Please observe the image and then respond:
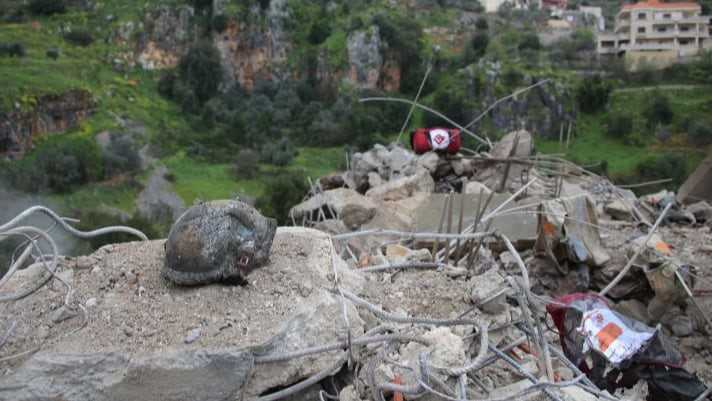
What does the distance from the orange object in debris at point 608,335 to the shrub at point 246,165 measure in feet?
75.5

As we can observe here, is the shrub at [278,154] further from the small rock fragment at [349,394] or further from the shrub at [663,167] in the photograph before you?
the small rock fragment at [349,394]

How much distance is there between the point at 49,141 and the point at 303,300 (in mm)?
25270

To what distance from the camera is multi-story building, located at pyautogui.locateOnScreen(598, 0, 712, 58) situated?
28.3m

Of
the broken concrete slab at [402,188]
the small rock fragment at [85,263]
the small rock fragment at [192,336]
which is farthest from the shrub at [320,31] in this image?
the small rock fragment at [192,336]

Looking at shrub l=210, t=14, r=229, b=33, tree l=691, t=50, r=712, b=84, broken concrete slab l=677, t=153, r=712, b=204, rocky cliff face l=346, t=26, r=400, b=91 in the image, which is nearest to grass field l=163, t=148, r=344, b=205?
rocky cliff face l=346, t=26, r=400, b=91

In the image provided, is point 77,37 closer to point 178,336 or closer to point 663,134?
point 663,134

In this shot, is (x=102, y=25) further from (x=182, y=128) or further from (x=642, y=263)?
(x=642, y=263)

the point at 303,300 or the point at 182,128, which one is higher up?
the point at 303,300

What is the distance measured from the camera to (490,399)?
195 centimetres

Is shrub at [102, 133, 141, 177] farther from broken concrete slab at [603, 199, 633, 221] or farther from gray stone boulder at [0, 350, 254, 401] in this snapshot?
gray stone boulder at [0, 350, 254, 401]

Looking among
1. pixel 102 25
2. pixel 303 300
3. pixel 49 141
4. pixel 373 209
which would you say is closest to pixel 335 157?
pixel 49 141

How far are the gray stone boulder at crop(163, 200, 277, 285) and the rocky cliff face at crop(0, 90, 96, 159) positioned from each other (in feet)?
77.3

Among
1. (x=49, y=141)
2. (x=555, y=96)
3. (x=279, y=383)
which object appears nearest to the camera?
(x=279, y=383)

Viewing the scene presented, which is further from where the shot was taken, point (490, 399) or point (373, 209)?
point (373, 209)
